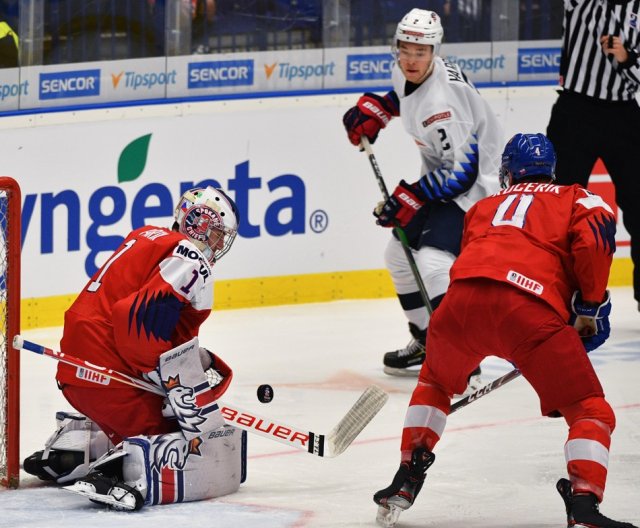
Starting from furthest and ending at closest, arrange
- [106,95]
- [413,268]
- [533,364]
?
[106,95] → [413,268] → [533,364]

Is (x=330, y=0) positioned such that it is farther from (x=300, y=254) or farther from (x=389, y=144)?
(x=300, y=254)

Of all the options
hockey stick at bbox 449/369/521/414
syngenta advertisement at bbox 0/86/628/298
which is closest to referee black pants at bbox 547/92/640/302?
syngenta advertisement at bbox 0/86/628/298

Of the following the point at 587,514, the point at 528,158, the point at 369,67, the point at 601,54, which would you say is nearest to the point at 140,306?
the point at 528,158

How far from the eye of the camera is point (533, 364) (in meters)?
3.34

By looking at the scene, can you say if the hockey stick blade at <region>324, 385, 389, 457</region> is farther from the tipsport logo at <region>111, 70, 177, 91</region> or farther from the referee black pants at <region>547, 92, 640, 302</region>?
the tipsport logo at <region>111, 70, 177, 91</region>

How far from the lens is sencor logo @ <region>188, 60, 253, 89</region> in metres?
6.69

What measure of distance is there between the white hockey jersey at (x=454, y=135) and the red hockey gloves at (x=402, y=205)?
44 mm

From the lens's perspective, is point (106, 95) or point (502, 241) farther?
point (106, 95)

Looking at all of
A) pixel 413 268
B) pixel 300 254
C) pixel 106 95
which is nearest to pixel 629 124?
pixel 413 268

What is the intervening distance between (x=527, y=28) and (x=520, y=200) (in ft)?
13.1

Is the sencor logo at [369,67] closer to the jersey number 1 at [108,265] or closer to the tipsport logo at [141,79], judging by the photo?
the tipsport logo at [141,79]

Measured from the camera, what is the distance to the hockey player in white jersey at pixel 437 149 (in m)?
5.15

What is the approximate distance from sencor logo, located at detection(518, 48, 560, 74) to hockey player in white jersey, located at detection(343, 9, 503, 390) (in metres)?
2.01

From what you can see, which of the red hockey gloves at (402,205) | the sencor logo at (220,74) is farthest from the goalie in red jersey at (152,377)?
the sencor logo at (220,74)
